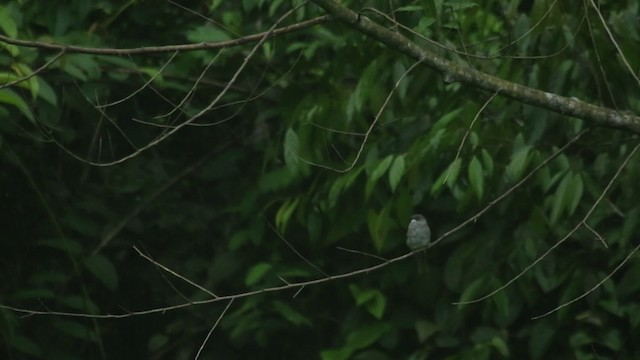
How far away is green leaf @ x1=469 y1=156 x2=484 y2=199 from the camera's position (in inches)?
118

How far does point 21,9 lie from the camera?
12.5ft

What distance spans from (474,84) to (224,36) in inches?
53.0

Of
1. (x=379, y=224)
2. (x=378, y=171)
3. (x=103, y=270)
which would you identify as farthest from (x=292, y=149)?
(x=103, y=270)

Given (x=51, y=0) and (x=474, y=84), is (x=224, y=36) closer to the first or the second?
(x=51, y=0)

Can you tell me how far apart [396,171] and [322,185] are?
1.96 feet

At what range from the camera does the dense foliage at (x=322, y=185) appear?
124 inches

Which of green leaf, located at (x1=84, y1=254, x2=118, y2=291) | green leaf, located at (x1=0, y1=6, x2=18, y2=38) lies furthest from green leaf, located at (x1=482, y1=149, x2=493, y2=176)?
green leaf, located at (x1=84, y1=254, x2=118, y2=291)

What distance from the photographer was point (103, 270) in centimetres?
422

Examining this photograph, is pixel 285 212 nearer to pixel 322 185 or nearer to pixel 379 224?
pixel 322 185

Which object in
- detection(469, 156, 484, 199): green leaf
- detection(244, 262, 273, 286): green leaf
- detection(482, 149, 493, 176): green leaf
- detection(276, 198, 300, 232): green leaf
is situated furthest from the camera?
detection(244, 262, 273, 286): green leaf

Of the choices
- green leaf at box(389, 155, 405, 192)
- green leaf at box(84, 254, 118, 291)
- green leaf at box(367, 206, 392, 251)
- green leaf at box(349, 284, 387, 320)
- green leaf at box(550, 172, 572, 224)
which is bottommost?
green leaf at box(84, 254, 118, 291)

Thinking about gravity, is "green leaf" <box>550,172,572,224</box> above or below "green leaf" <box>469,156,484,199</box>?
below

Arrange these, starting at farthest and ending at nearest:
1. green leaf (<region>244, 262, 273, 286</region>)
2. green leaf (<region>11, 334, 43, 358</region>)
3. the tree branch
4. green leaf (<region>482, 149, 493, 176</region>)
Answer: green leaf (<region>11, 334, 43, 358</region>) → green leaf (<region>244, 262, 273, 286</region>) → green leaf (<region>482, 149, 493, 176</region>) → the tree branch

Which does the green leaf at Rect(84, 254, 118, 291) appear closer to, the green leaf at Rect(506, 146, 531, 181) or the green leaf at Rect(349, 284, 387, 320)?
the green leaf at Rect(349, 284, 387, 320)
